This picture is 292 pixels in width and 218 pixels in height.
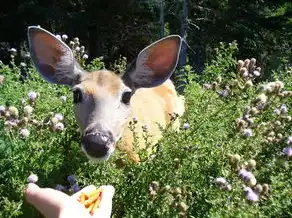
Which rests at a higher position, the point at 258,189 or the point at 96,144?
the point at 258,189

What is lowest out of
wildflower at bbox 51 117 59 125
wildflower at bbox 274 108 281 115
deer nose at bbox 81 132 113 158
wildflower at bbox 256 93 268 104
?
deer nose at bbox 81 132 113 158

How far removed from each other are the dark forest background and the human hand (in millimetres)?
20047

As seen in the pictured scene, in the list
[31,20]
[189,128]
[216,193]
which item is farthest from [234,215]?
[31,20]

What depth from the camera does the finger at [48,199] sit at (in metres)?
2.68

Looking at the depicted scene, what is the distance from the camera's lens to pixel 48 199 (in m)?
2.78

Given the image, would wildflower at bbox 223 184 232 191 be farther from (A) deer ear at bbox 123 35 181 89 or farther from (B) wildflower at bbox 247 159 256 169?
(A) deer ear at bbox 123 35 181 89

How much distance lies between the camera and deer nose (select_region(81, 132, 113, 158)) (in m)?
3.71

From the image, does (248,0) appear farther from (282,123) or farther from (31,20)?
(282,123)

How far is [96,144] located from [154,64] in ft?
4.18

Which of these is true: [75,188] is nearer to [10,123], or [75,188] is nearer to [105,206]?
[10,123]

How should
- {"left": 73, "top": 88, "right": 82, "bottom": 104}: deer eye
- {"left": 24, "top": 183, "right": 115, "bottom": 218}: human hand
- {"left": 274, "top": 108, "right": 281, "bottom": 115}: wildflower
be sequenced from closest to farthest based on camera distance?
{"left": 24, "top": 183, "right": 115, "bottom": 218}: human hand → {"left": 274, "top": 108, "right": 281, "bottom": 115}: wildflower → {"left": 73, "top": 88, "right": 82, "bottom": 104}: deer eye

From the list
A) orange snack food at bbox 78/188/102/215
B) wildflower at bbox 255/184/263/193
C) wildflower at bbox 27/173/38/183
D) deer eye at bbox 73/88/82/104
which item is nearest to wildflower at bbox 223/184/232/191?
wildflower at bbox 255/184/263/193

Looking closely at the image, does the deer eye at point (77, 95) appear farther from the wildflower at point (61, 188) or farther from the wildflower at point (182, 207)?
the wildflower at point (182, 207)

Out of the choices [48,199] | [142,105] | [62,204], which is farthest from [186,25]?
[62,204]
